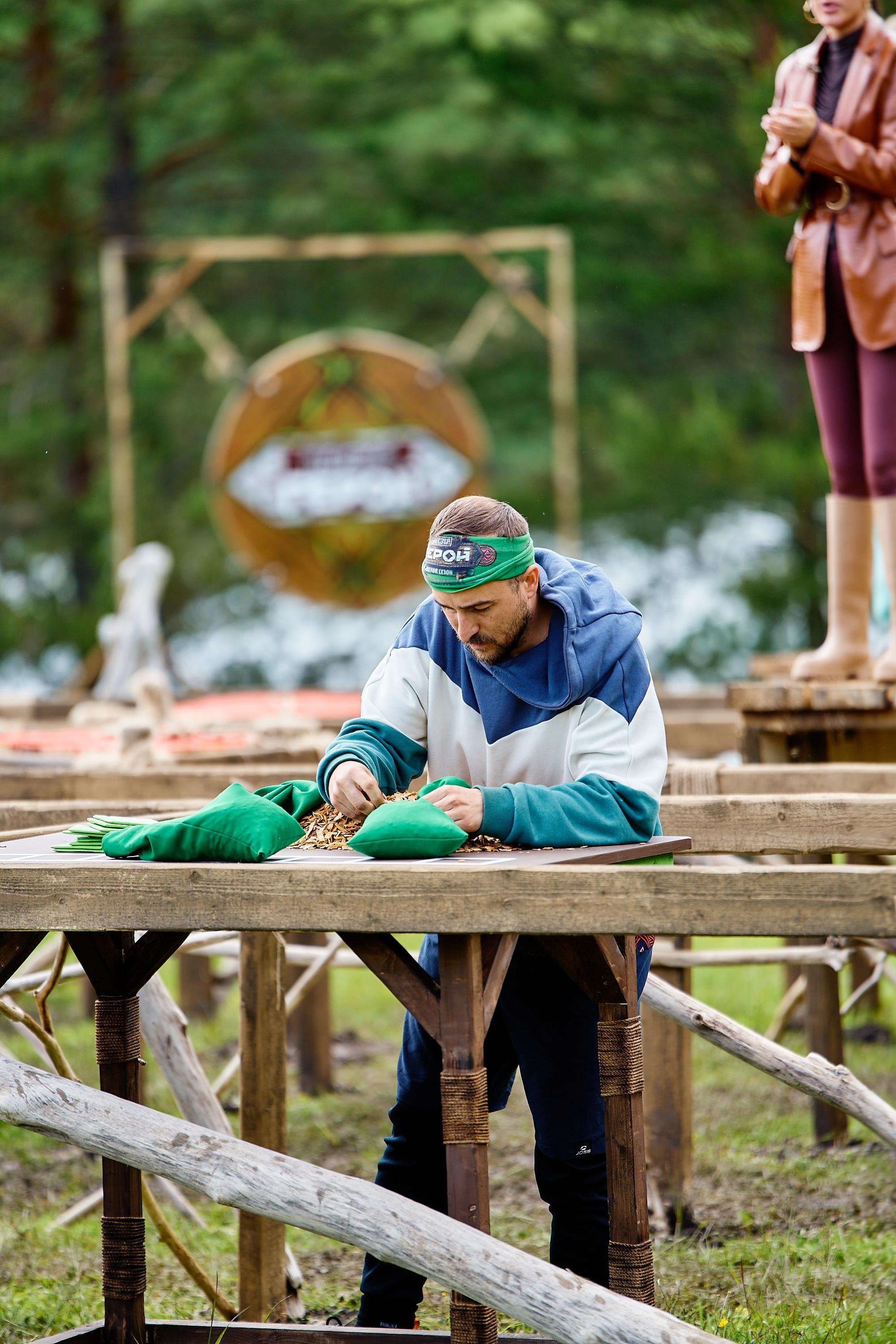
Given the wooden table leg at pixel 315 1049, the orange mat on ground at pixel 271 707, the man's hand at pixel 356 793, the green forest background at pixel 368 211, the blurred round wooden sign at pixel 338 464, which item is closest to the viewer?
the man's hand at pixel 356 793

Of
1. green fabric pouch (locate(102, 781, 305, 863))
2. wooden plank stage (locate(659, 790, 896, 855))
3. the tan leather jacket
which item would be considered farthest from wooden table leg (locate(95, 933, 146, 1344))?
the tan leather jacket

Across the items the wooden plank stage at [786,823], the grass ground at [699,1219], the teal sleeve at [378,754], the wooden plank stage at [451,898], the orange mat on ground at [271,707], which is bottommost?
the grass ground at [699,1219]

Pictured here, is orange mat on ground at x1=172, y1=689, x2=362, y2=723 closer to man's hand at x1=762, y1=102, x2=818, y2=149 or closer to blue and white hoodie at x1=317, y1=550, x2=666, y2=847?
man's hand at x1=762, y1=102, x2=818, y2=149

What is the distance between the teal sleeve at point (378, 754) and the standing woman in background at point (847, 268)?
211cm

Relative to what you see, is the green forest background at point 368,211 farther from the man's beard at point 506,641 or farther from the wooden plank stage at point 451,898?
the wooden plank stage at point 451,898

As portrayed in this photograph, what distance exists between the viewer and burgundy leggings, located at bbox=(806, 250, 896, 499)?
5.08 m

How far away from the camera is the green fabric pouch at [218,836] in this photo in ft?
9.50

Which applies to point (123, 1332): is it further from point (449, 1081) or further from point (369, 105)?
point (369, 105)

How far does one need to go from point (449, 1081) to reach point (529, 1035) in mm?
369

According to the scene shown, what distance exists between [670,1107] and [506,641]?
90.4 inches

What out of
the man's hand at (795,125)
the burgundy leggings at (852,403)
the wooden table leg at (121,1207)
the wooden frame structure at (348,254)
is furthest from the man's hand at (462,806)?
the wooden frame structure at (348,254)

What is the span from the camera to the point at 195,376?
16047mm

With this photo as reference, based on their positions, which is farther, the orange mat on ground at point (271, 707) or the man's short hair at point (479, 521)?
the orange mat on ground at point (271, 707)

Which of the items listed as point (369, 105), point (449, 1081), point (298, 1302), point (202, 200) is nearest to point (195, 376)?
point (202, 200)
